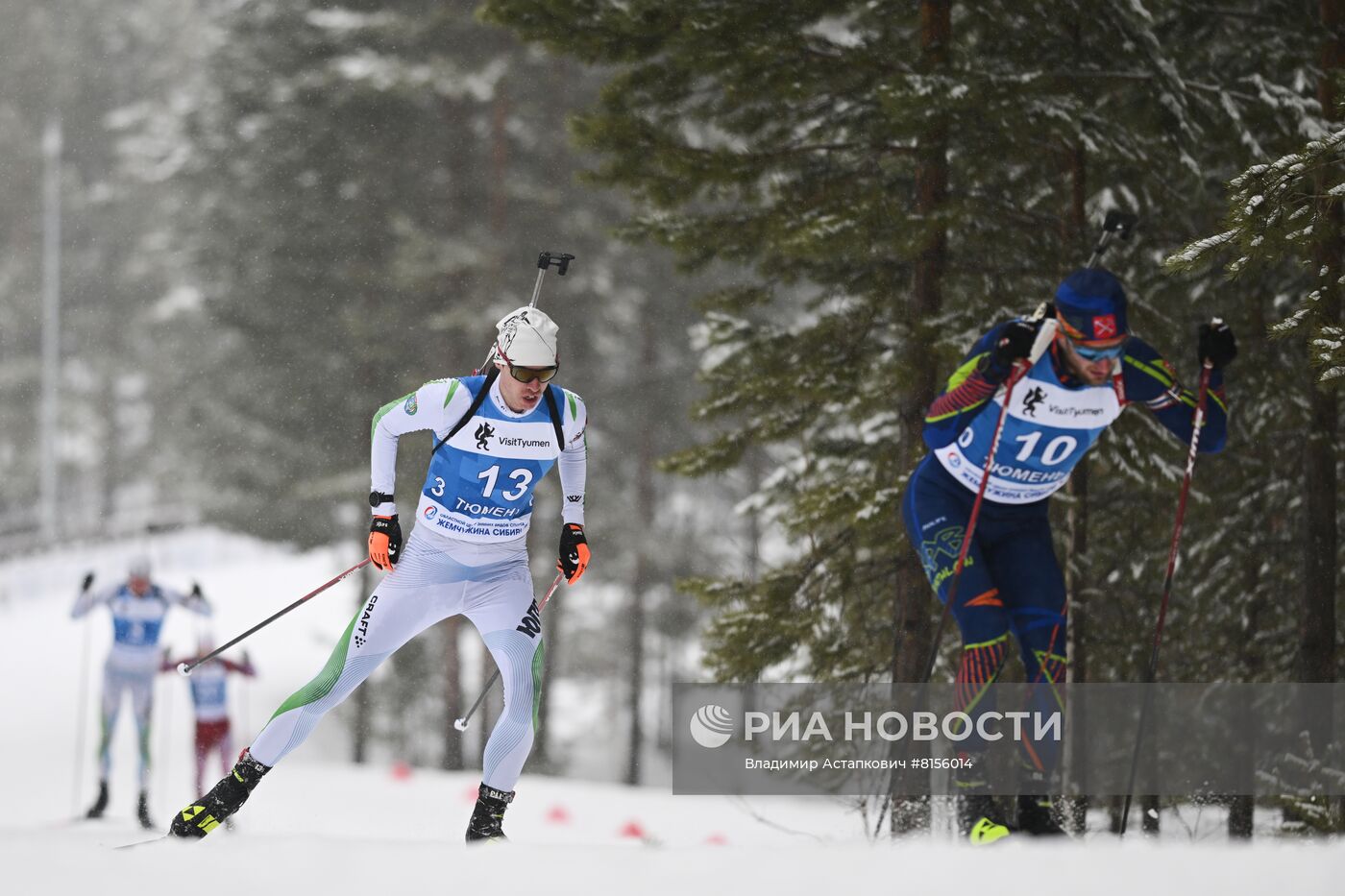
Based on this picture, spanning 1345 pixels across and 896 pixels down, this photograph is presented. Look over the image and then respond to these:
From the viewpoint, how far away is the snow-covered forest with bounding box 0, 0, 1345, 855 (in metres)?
8.36

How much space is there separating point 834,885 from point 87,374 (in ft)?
130

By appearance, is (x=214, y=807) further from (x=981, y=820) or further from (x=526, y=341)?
(x=981, y=820)

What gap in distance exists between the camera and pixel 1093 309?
5656mm

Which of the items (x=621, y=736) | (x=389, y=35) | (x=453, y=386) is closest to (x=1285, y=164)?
(x=453, y=386)

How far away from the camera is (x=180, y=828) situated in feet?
19.5

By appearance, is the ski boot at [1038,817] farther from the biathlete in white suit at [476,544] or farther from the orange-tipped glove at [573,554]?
the orange-tipped glove at [573,554]

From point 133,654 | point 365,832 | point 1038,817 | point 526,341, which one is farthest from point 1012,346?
point 133,654

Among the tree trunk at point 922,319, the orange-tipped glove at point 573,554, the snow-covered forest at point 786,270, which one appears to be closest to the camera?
the orange-tipped glove at point 573,554

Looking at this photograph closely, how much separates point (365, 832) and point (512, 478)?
27.9 feet

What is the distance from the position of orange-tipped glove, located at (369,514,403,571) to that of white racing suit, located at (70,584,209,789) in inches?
289

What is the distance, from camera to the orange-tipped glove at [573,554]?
21.9 feet

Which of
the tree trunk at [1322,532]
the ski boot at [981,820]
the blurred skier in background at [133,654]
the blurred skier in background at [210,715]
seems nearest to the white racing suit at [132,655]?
the blurred skier in background at [133,654]

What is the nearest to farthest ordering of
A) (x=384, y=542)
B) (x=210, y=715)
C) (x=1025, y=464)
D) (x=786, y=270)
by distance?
(x=1025, y=464)
(x=384, y=542)
(x=786, y=270)
(x=210, y=715)

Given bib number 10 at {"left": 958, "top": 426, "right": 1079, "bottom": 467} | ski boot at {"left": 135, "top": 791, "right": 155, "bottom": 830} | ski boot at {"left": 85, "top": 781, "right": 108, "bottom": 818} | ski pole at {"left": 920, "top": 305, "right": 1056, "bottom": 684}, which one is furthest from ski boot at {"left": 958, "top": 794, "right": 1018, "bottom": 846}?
ski boot at {"left": 85, "top": 781, "right": 108, "bottom": 818}
